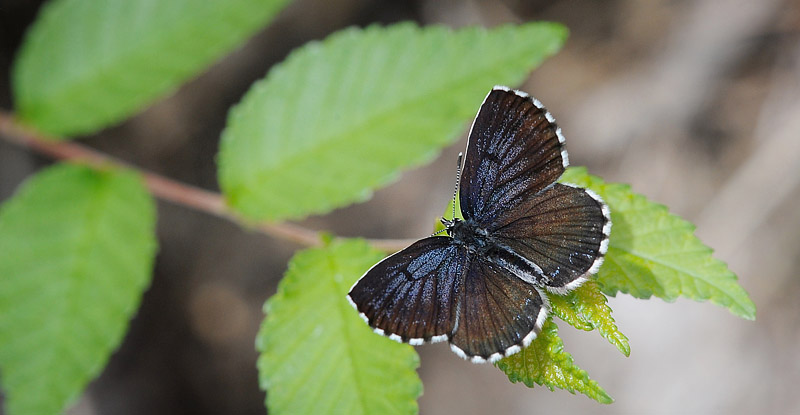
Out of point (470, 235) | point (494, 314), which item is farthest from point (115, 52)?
point (494, 314)

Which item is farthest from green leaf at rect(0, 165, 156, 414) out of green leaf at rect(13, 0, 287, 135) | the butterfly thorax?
the butterfly thorax

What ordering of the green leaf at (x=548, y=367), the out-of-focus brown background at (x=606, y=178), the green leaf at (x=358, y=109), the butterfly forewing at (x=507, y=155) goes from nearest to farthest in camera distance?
the green leaf at (x=548, y=367), the butterfly forewing at (x=507, y=155), the green leaf at (x=358, y=109), the out-of-focus brown background at (x=606, y=178)

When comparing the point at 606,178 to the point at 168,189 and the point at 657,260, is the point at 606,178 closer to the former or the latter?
the point at 657,260

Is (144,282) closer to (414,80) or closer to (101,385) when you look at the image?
(414,80)

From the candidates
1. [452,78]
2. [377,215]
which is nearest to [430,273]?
[452,78]

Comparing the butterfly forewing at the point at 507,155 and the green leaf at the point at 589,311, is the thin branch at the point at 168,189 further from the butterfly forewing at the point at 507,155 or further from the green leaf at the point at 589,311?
the green leaf at the point at 589,311

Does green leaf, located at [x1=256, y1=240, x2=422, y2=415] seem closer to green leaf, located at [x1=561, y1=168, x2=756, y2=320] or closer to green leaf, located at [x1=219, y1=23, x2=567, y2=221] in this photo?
green leaf, located at [x1=219, y1=23, x2=567, y2=221]

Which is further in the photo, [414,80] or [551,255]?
[414,80]

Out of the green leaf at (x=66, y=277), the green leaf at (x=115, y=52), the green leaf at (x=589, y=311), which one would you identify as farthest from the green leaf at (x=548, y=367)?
the green leaf at (x=115, y=52)
